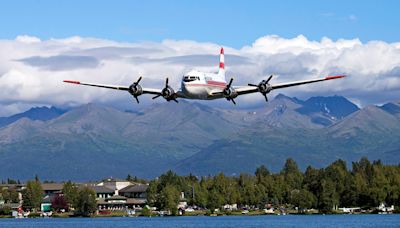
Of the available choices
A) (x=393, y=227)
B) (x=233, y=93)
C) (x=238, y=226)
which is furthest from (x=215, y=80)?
(x=238, y=226)

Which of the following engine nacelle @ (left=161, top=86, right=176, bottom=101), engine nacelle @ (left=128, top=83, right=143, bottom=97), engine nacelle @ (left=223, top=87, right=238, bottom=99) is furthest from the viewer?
engine nacelle @ (left=128, top=83, right=143, bottom=97)

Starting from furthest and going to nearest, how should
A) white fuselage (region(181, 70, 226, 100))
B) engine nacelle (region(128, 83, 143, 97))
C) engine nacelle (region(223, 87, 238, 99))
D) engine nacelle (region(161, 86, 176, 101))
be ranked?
1. engine nacelle (region(128, 83, 143, 97))
2. engine nacelle (region(161, 86, 176, 101))
3. engine nacelle (region(223, 87, 238, 99))
4. white fuselage (region(181, 70, 226, 100))

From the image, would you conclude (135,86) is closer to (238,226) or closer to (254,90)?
(254,90)

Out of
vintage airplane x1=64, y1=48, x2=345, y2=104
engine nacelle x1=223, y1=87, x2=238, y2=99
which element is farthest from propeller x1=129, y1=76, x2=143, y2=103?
engine nacelle x1=223, y1=87, x2=238, y2=99

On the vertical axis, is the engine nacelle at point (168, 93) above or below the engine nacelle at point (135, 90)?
below

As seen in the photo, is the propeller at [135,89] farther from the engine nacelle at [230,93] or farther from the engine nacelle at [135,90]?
the engine nacelle at [230,93]

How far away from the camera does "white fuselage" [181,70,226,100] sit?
355 feet

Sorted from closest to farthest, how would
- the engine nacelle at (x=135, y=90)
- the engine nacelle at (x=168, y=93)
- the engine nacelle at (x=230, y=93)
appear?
the engine nacelle at (x=230, y=93)
the engine nacelle at (x=168, y=93)
the engine nacelle at (x=135, y=90)

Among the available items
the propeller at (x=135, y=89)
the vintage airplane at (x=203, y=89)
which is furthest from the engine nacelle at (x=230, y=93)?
the propeller at (x=135, y=89)

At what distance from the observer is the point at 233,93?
110 meters

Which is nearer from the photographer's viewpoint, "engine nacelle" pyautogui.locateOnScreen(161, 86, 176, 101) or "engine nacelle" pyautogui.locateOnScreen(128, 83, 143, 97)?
"engine nacelle" pyautogui.locateOnScreen(161, 86, 176, 101)

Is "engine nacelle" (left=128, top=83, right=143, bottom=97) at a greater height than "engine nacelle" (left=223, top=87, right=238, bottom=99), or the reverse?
"engine nacelle" (left=128, top=83, right=143, bottom=97)

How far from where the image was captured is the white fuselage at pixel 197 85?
355 ft

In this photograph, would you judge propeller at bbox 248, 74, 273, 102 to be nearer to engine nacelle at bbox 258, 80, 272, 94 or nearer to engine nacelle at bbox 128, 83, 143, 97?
engine nacelle at bbox 258, 80, 272, 94
